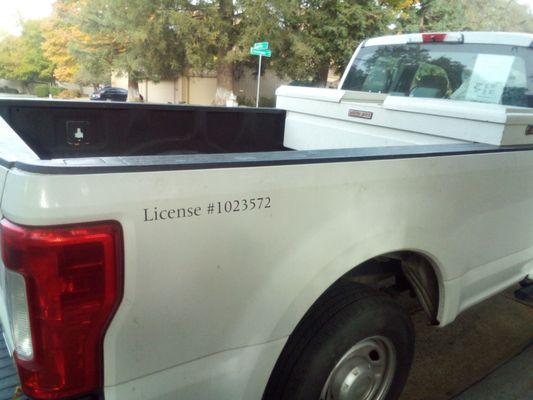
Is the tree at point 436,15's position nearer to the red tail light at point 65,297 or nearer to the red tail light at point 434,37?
the red tail light at point 434,37

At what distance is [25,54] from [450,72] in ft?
183

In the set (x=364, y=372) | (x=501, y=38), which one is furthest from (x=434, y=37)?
(x=364, y=372)

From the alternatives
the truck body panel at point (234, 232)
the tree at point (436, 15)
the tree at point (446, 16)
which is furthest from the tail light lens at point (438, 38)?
the tree at point (436, 15)

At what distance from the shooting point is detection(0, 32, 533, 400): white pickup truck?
3.67ft

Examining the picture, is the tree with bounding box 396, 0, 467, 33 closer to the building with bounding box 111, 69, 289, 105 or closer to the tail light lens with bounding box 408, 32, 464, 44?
the building with bounding box 111, 69, 289, 105

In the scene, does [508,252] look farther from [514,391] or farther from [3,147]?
[3,147]

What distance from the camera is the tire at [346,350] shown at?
1686mm

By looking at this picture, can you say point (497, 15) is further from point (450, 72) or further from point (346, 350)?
point (346, 350)

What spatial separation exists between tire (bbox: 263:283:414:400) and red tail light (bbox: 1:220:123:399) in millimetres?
747

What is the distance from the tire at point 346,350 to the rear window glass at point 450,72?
7.05 ft

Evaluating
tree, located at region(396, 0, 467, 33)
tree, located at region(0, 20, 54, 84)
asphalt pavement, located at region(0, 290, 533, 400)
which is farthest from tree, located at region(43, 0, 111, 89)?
asphalt pavement, located at region(0, 290, 533, 400)

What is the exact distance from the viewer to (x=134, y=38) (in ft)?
62.8

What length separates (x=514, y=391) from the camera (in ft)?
8.45

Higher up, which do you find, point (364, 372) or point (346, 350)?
point (346, 350)
